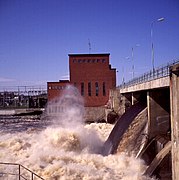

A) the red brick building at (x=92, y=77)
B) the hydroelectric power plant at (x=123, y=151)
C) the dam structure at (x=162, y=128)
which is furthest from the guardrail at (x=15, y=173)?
the red brick building at (x=92, y=77)

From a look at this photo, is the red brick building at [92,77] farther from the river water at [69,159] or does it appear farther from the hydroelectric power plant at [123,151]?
the hydroelectric power plant at [123,151]

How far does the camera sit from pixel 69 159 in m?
15.6

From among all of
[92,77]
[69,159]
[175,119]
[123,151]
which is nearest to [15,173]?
[69,159]

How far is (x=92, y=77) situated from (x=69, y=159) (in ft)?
78.0

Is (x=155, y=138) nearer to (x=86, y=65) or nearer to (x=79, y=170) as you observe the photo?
(x=79, y=170)

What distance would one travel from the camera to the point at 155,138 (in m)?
14.1

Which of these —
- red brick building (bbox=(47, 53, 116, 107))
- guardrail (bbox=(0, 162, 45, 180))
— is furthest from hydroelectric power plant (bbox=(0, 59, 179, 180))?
red brick building (bbox=(47, 53, 116, 107))

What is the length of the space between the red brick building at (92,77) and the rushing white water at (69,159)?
17.2 meters

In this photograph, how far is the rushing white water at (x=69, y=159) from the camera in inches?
510

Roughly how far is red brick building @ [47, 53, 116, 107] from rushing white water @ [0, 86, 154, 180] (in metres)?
17.2

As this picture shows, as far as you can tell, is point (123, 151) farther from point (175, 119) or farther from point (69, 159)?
point (175, 119)

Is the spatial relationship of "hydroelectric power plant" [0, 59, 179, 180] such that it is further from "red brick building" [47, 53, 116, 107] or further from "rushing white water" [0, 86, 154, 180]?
"red brick building" [47, 53, 116, 107]

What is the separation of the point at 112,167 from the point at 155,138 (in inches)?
106

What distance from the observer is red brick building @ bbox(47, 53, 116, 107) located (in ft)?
127
